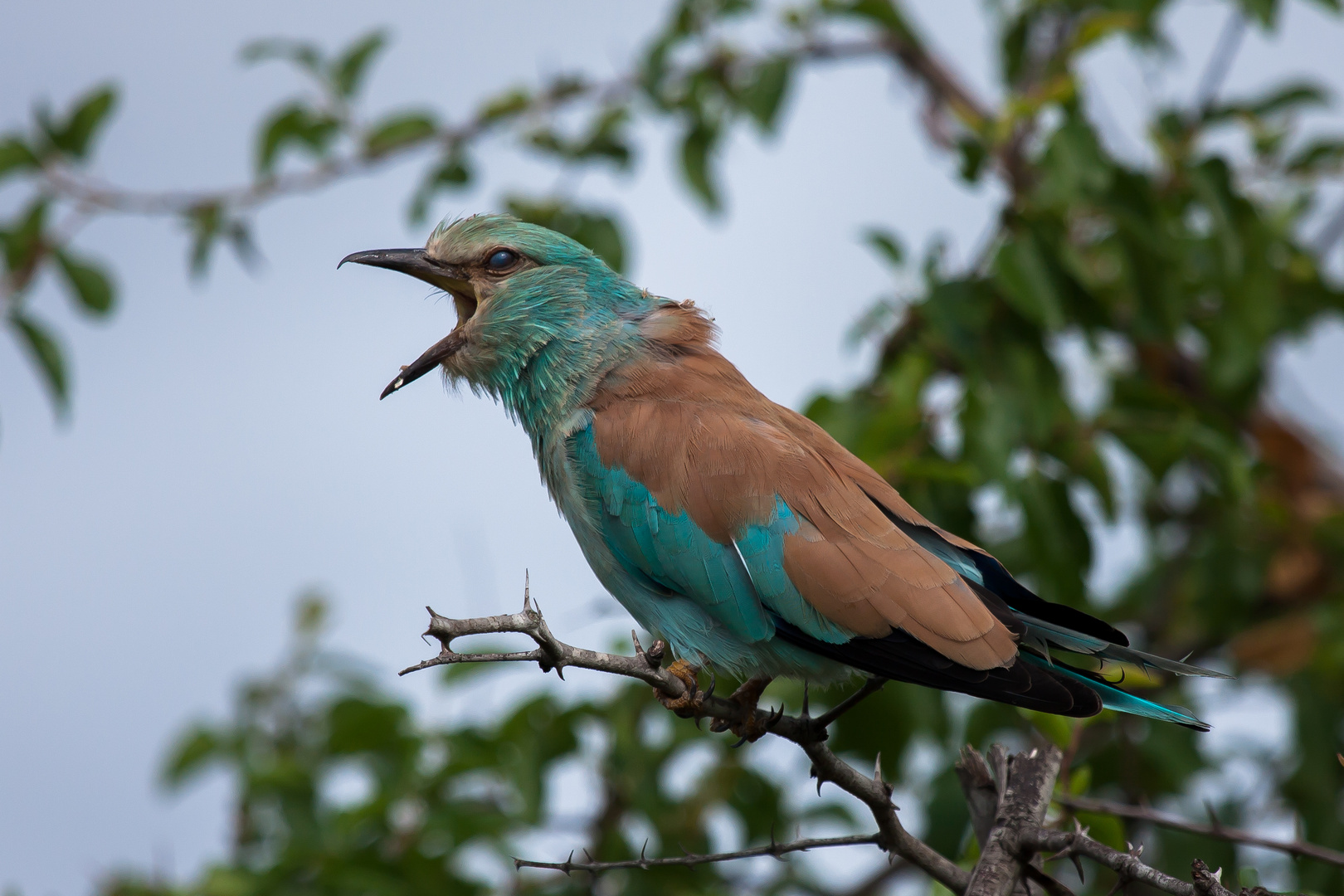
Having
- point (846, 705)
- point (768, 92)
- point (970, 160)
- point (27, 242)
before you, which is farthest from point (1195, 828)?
point (27, 242)

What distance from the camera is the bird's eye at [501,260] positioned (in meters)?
4.11

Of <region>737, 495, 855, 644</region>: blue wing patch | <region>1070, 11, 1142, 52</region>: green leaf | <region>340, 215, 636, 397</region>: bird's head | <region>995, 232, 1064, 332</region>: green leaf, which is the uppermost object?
<region>1070, 11, 1142, 52</region>: green leaf

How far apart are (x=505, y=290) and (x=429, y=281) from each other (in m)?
0.36

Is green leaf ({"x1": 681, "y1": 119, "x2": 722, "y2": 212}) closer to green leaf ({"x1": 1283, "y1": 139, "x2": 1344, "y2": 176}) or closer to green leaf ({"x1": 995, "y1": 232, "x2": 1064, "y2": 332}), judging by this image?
green leaf ({"x1": 995, "y1": 232, "x2": 1064, "y2": 332})

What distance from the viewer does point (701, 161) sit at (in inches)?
207

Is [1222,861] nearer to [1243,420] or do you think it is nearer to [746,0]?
[1243,420]

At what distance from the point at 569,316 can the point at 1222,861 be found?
271cm

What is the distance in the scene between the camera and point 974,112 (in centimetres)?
580

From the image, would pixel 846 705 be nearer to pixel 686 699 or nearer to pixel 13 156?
pixel 686 699

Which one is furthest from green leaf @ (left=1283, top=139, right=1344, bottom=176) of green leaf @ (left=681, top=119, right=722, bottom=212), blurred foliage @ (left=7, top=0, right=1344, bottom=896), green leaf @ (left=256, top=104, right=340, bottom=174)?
green leaf @ (left=256, top=104, right=340, bottom=174)

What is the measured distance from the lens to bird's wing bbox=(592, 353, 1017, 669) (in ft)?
10.6

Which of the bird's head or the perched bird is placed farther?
the bird's head

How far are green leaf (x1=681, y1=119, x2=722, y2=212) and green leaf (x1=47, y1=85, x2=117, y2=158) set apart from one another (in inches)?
93.7

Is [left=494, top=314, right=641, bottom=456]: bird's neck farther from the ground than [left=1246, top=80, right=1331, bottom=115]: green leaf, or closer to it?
closer to it
